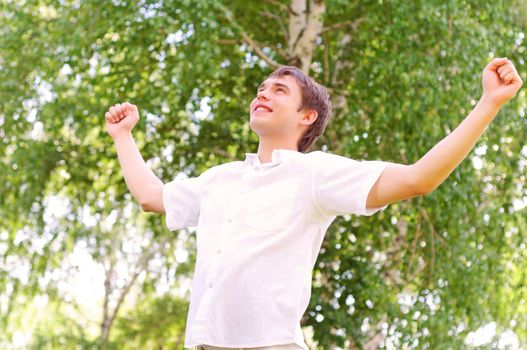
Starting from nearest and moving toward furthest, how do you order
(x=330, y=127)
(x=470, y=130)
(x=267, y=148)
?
1. (x=470, y=130)
2. (x=267, y=148)
3. (x=330, y=127)

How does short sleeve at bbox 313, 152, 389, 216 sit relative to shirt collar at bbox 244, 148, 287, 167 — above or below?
below

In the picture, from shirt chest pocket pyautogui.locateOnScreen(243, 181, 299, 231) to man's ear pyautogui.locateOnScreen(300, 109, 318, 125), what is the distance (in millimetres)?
278

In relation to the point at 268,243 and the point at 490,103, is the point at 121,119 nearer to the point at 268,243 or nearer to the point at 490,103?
the point at 268,243

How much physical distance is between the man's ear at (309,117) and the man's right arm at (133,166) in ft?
1.46

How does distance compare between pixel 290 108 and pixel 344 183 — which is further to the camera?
pixel 290 108

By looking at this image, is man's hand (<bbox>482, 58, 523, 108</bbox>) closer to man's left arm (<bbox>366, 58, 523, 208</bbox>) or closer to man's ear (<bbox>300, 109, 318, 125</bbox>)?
man's left arm (<bbox>366, 58, 523, 208</bbox>)

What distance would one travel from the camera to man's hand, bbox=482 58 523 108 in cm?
217

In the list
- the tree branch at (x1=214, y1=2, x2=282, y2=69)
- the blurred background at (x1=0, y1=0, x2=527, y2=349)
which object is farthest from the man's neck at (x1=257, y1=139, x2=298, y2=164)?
the tree branch at (x1=214, y1=2, x2=282, y2=69)

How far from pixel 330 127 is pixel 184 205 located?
5.91 m

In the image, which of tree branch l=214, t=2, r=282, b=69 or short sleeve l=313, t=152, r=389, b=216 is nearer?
short sleeve l=313, t=152, r=389, b=216

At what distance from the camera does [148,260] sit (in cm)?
1203

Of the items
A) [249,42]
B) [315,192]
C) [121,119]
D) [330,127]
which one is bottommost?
[315,192]

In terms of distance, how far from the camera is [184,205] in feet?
8.75

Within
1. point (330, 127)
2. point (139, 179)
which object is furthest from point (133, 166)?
point (330, 127)
